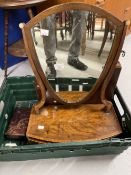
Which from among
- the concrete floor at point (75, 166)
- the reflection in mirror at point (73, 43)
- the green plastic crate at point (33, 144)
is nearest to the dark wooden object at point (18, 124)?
the green plastic crate at point (33, 144)

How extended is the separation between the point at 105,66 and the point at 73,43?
0.58ft

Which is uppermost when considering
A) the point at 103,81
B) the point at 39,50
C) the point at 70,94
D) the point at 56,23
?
the point at 56,23

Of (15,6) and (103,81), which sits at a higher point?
(15,6)

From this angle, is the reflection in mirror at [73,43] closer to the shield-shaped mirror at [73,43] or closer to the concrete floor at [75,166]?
the shield-shaped mirror at [73,43]

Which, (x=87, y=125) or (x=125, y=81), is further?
(x=125, y=81)

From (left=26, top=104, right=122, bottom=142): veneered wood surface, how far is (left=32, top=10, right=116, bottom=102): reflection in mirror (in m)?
0.15

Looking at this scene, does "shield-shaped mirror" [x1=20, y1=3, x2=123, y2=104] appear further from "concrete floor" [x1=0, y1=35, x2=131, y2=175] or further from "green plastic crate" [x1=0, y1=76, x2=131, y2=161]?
"concrete floor" [x1=0, y1=35, x2=131, y2=175]

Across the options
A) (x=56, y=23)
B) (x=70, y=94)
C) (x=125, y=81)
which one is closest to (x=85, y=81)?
(x=70, y=94)

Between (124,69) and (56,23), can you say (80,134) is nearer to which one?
(56,23)

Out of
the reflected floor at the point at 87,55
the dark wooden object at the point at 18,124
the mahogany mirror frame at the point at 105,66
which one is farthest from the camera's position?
the dark wooden object at the point at 18,124

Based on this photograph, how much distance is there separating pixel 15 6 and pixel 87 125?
32.6 inches

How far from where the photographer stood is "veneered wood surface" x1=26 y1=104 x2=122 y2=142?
0.99 metres

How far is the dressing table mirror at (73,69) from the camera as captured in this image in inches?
34.7

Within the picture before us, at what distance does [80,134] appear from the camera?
1.00 meters
